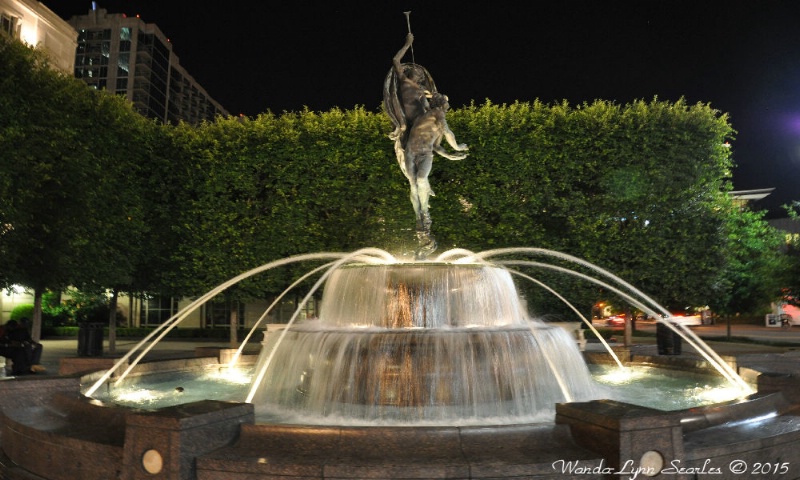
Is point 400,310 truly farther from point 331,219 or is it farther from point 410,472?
point 331,219

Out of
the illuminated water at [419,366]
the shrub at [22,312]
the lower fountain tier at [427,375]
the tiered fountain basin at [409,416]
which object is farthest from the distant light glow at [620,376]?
the shrub at [22,312]

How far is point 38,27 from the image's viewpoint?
43094 mm

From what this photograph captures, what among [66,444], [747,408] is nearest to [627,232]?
[747,408]

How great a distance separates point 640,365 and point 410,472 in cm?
983

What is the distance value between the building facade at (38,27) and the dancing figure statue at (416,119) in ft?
106

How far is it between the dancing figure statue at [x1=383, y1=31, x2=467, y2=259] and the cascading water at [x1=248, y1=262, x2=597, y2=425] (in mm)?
4069

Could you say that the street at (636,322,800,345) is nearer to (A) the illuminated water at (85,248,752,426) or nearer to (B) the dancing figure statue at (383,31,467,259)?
(B) the dancing figure statue at (383,31,467,259)

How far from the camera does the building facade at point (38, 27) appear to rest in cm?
4019

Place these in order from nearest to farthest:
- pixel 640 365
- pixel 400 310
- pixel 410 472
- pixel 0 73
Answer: pixel 410 472
pixel 400 310
pixel 640 365
pixel 0 73

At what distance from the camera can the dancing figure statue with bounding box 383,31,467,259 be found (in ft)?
44.8

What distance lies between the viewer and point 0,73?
68.9ft

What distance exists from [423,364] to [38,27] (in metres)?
45.7

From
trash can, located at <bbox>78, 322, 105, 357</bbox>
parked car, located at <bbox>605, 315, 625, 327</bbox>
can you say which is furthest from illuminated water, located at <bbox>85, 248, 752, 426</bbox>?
parked car, located at <bbox>605, 315, 625, 327</bbox>

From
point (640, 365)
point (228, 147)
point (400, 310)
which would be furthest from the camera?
point (228, 147)
